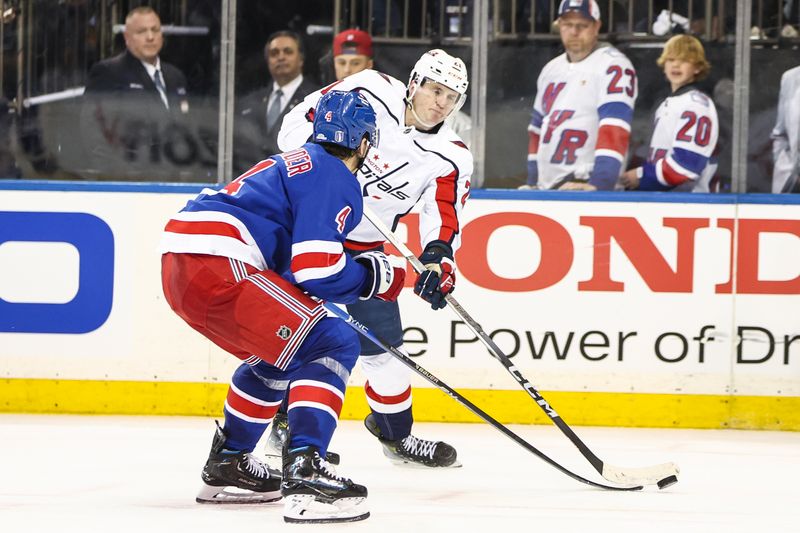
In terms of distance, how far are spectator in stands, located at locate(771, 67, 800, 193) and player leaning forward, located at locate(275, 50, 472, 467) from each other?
1532 mm

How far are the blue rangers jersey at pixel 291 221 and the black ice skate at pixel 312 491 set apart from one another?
0.36m

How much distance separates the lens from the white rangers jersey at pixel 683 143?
15.8 feet

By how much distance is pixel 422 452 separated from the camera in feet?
12.5

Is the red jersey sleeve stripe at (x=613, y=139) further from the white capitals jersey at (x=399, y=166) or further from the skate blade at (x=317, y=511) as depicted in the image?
the skate blade at (x=317, y=511)

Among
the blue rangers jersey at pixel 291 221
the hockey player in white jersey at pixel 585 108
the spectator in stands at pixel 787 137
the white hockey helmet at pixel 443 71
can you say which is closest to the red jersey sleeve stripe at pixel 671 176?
the hockey player in white jersey at pixel 585 108

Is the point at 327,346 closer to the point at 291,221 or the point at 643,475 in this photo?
the point at 291,221

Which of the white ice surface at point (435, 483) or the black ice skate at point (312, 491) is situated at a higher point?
the black ice skate at point (312, 491)

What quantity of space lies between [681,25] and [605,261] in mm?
926

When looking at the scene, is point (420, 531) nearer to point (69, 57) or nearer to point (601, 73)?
point (601, 73)

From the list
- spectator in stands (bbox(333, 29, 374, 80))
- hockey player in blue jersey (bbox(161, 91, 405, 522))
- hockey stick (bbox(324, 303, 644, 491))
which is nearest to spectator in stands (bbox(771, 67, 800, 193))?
spectator in stands (bbox(333, 29, 374, 80))

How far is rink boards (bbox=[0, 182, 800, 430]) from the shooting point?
186 inches

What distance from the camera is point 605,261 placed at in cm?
475

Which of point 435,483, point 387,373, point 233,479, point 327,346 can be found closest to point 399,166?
point 387,373

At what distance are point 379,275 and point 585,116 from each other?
84.8 inches
